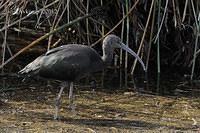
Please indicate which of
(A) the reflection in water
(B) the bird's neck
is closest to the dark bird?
(B) the bird's neck

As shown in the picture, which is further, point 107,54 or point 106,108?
point 107,54

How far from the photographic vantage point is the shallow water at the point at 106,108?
253 inches

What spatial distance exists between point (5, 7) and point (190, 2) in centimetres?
263

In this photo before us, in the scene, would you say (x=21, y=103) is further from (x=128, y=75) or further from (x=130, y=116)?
(x=128, y=75)

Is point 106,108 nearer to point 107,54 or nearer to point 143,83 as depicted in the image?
point 107,54

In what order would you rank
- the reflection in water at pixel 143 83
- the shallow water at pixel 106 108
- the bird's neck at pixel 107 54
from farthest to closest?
the reflection in water at pixel 143 83
the bird's neck at pixel 107 54
the shallow water at pixel 106 108

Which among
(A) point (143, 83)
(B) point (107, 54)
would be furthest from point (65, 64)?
(A) point (143, 83)

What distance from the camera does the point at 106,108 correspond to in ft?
24.0

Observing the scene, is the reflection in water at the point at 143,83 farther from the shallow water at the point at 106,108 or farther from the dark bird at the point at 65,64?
the dark bird at the point at 65,64

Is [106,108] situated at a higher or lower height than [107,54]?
lower

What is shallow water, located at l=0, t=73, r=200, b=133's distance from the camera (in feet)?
21.1

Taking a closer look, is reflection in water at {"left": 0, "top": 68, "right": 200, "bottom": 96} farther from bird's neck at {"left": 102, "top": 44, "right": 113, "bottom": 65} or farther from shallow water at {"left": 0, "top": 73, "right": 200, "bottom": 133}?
bird's neck at {"left": 102, "top": 44, "right": 113, "bottom": 65}

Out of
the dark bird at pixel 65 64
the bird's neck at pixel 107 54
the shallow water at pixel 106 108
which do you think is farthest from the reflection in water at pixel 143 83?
the dark bird at pixel 65 64

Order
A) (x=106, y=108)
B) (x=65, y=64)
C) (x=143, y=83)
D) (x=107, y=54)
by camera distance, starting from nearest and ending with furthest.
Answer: (x=65, y=64) < (x=106, y=108) < (x=107, y=54) < (x=143, y=83)
